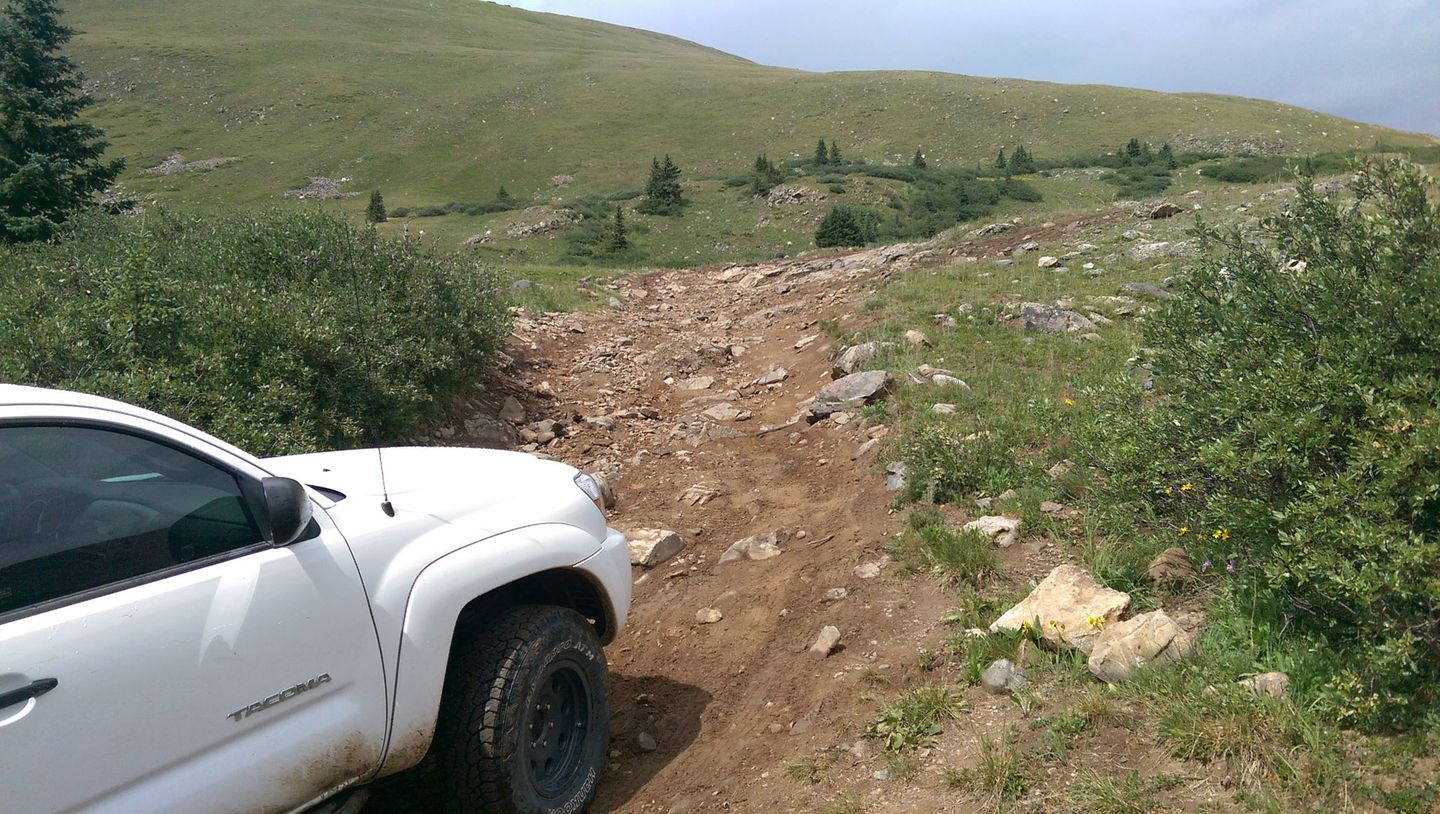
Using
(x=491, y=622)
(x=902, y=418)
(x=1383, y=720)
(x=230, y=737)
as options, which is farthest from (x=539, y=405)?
(x=1383, y=720)

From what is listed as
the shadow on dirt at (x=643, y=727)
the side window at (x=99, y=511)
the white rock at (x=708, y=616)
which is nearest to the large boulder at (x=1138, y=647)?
the shadow on dirt at (x=643, y=727)

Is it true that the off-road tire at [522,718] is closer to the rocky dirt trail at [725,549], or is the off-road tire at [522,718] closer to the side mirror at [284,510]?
the rocky dirt trail at [725,549]

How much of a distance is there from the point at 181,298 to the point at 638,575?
4324 millimetres

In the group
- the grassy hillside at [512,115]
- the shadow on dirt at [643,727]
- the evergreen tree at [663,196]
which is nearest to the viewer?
the shadow on dirt at [643,727]

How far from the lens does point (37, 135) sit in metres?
17.2

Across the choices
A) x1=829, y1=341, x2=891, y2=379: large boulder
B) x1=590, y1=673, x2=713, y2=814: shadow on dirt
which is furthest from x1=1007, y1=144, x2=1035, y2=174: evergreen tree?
x1=590, y1=673, x2=713, y2=814: shadow on dirt

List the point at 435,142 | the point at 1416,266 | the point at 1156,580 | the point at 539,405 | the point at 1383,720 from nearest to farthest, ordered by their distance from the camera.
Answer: the point at 1383,720 < the point at 1416,266 < the point at 1156,580 < the point at 539,405 < the point at 435,142

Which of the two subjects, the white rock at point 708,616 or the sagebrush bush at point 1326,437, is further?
the white rock at point 708,616

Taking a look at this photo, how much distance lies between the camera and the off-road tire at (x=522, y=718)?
9.89 feet

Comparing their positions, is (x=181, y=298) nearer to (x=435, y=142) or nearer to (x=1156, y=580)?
(x=1156, y=580)

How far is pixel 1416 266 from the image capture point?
3299 mm

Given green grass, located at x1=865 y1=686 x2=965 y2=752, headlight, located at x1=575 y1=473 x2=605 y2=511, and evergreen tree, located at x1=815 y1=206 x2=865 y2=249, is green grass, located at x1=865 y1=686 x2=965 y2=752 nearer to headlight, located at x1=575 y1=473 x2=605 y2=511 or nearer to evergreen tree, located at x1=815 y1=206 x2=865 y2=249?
headlight, located at x1=575 y1=473 x2=605 y2=511

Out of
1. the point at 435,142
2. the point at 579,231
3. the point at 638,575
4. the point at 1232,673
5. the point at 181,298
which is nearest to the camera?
the point at 1232,673

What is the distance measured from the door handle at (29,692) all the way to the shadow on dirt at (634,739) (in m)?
1.27
